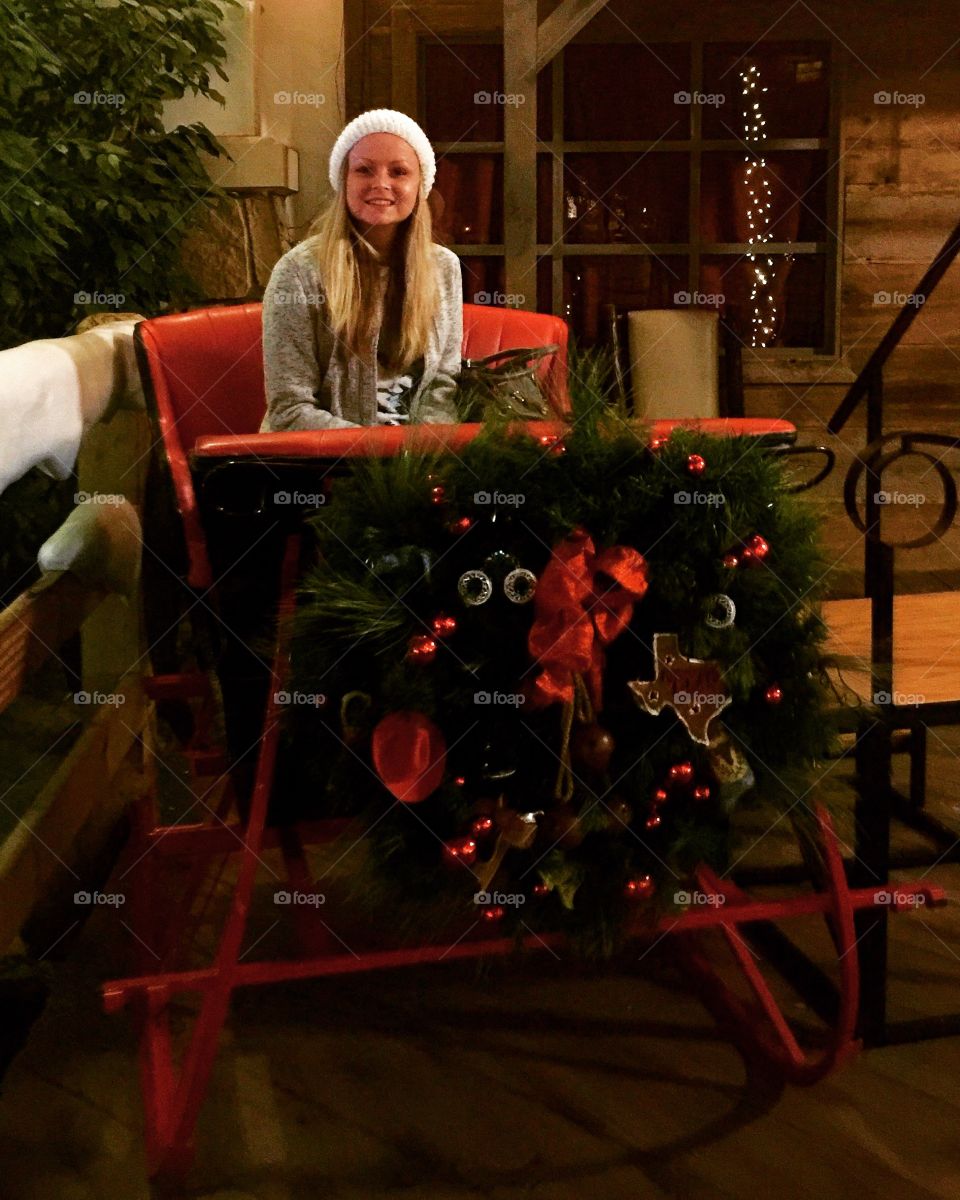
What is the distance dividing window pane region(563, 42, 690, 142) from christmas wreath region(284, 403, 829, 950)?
334 cm

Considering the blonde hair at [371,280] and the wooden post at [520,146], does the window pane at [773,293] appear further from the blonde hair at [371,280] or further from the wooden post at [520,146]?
the blonde hair at [371,280]

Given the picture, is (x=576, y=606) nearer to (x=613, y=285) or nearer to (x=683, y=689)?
(x=683, y=689)

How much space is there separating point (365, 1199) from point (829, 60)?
4119 millimetres

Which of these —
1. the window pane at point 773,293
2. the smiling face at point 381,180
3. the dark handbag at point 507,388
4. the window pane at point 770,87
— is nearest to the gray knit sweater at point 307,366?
the smiling face at point 381,180

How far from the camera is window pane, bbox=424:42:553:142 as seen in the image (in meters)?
4.25

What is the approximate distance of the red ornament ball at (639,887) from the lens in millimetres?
1347

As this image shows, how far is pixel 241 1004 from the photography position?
5.97 feet

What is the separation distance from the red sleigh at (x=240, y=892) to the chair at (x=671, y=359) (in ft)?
5.94

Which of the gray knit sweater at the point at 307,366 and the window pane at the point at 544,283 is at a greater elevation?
the window pane at the point at 544,283

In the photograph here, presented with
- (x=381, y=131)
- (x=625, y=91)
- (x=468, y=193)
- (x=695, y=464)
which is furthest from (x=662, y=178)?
(x=695, y=464)

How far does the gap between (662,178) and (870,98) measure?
0.77m

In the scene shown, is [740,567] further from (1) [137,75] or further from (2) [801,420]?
(2) [801,420]

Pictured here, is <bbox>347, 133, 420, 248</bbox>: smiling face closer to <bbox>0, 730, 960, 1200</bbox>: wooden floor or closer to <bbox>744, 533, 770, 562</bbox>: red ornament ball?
<bbox>744, 533, 770, 562</bbox>: red ornament ball

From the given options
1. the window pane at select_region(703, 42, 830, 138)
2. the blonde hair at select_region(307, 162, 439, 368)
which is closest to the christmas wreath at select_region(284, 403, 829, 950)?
the blonde hair at select_region(307, 162, 439, 368)
